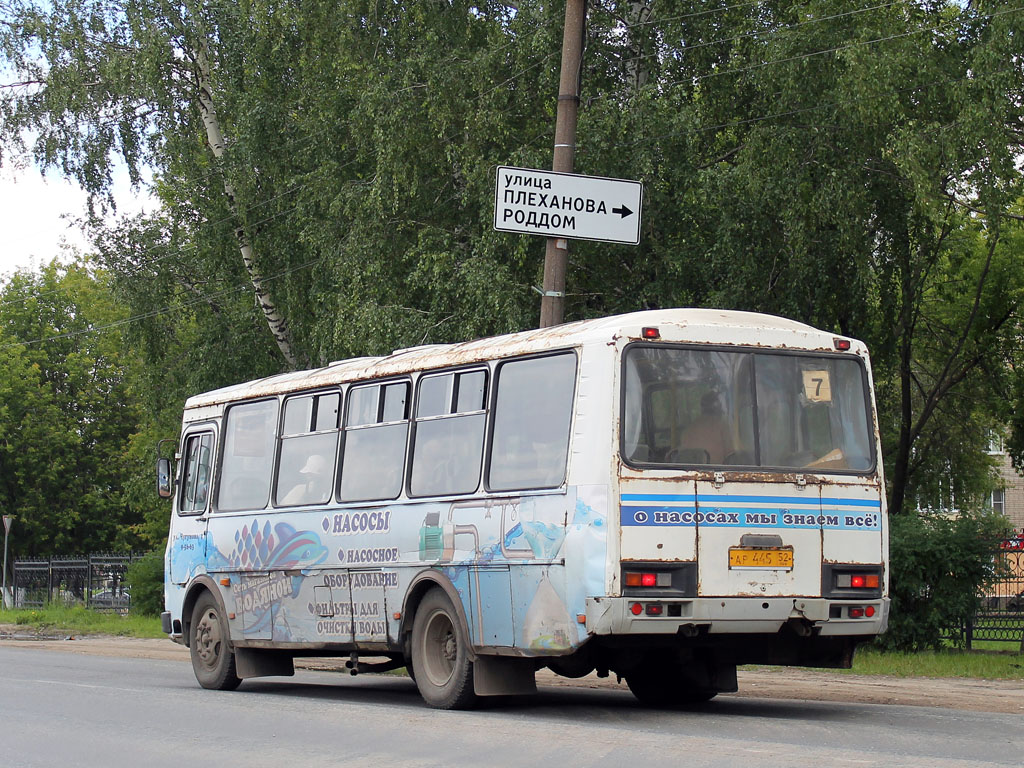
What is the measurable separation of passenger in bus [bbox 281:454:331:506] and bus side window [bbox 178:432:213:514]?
2.04 meters

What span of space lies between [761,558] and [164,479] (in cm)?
848

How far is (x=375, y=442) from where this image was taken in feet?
46.0

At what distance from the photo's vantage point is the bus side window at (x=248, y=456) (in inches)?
621

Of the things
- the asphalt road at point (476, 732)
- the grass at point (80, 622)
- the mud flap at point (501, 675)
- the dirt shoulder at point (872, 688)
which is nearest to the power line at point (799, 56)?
the dirt shoulder at point (872, 688)

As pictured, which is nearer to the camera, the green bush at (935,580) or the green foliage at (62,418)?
the green bush at (935,580)

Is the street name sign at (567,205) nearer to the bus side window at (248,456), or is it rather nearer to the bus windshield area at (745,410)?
the bus side window at (248,456)

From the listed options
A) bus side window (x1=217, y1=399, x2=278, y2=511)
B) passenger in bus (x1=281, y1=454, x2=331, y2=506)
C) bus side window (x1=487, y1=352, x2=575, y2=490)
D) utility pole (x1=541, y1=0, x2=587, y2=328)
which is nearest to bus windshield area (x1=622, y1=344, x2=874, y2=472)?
bus side window (x1=487, y1=352, x2=575, y2=490)

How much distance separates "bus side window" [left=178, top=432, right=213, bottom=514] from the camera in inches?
670

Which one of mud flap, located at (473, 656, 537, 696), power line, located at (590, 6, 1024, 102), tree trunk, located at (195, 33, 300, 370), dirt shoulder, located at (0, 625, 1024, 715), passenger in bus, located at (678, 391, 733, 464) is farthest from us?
tree trunk, located at (195, 33, 300, 370)

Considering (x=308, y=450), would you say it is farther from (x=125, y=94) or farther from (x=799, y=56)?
(x=125, y=94)

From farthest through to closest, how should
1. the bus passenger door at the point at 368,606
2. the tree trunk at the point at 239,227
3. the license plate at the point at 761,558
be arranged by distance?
1. the tree trunk at the point at 239,227
2. the bus passenger door at the point at 368,606
3. the license plate at the point at 761,558

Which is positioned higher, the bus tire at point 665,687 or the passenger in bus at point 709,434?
the passenger in bus at point 709,434

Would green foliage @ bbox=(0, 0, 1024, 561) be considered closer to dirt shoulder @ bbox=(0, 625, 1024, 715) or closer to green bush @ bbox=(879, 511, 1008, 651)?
green bush @ bbox=(879, 511, 1008, 651)

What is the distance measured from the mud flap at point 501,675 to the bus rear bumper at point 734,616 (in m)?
1.63
